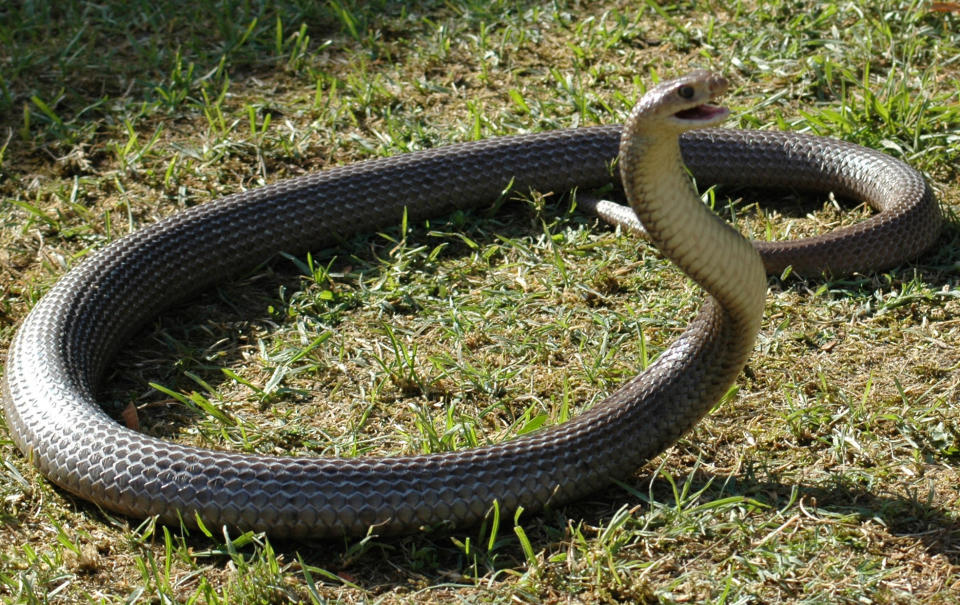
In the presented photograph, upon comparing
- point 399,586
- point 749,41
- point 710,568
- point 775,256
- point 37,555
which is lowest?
point 37,555

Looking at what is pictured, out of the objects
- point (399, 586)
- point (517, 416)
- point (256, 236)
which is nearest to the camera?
point (399, 586)

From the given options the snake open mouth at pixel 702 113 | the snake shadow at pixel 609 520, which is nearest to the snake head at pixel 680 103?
the snake open mouth at pixel 702 113

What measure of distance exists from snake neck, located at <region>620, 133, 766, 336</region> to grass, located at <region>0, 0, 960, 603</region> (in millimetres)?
821

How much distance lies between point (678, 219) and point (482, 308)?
1.89 metres

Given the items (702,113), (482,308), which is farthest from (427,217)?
(702,113)

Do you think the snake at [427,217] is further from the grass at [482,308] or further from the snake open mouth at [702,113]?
the grass at [482,308]

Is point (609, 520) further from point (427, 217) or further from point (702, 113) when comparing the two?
point (427, 217)

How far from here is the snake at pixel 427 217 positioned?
3.48 metres

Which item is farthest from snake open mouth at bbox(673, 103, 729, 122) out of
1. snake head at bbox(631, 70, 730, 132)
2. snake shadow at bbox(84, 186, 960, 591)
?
snake shadow at bbox(84, 186, 960, 591)

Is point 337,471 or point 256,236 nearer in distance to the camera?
point 337,471

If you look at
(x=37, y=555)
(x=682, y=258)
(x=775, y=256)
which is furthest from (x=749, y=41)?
(x=37, y=555)

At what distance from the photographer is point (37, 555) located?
3904 millimetres

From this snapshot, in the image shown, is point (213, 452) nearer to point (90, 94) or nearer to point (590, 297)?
point (590, 297)

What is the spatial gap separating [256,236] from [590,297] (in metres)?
1.70
